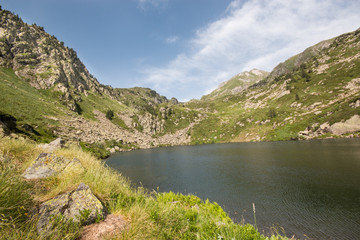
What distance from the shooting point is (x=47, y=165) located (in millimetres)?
7137

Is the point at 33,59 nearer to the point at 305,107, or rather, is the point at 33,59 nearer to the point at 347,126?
the point at 347,126

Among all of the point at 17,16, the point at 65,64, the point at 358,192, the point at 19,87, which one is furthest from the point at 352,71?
the point at 17,16

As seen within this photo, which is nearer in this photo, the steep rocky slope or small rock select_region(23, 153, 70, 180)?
small rock select_region(23, 153, 70, 180)

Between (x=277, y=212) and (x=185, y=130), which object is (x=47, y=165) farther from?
(x=185, y=130)

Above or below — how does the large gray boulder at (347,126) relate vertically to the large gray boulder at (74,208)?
above

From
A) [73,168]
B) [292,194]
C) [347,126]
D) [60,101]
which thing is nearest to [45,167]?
[73,168]

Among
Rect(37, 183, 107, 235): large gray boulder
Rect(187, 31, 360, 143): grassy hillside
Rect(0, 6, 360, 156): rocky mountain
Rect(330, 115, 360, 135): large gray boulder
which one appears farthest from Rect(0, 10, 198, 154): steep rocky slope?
Rect(330, 115, 360, 135): large gray boulder

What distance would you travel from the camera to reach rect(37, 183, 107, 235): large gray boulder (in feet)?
14.5

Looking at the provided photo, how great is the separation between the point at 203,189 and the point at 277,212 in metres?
11.0

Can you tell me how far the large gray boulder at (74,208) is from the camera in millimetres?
4406

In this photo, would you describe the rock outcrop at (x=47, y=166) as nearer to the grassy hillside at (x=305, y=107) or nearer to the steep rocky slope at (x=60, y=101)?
the steep rocky slope at (x=60, y=101)

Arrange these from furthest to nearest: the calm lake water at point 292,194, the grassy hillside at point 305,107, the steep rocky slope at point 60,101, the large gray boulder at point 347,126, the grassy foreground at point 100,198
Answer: the grassy hillside at point 305,107
the steep rocky slope at point 60,101
the large gray boulder at point 347,126
the calm lake water at point 292,194
the grassy foreground at point 100,198

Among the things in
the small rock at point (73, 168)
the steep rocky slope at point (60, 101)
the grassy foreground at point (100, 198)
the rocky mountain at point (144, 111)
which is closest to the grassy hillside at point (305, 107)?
the rocky mountain at point (144, 111)

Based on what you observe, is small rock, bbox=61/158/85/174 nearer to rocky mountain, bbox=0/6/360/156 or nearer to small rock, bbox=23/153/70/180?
small rock, bbox=23/153/70/180
